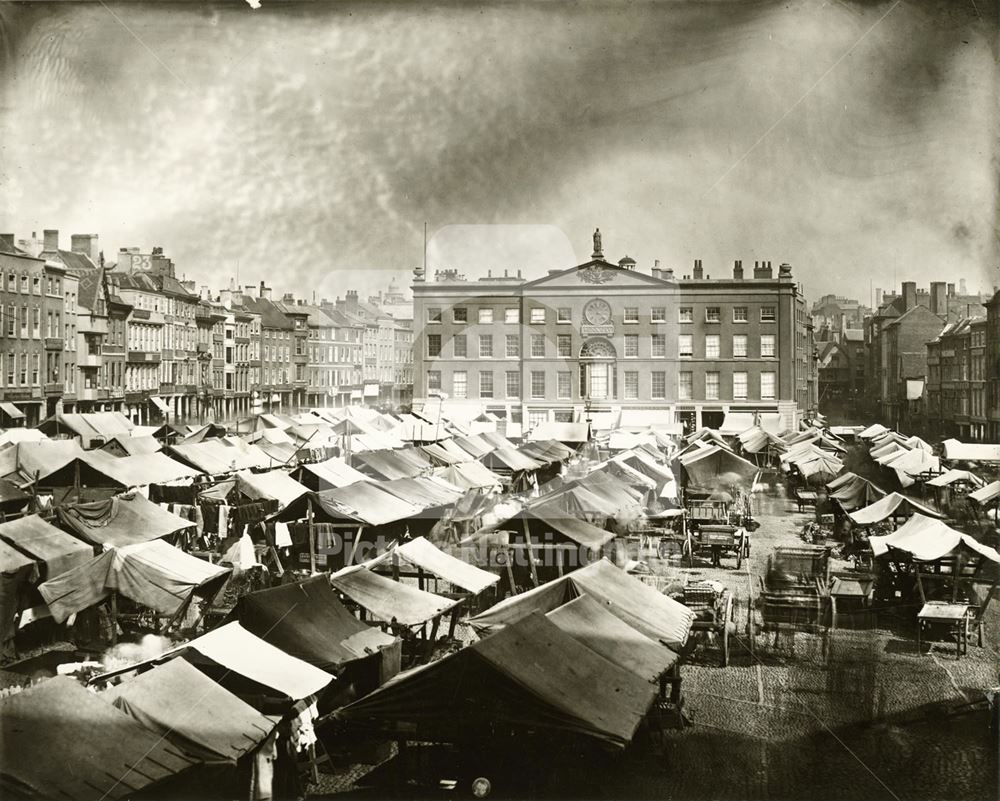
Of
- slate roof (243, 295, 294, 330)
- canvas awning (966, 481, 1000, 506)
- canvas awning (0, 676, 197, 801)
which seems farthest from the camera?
slate roof (243, 295, 294, 330)

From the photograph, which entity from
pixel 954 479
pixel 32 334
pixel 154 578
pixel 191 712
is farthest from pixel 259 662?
pixel 32 334

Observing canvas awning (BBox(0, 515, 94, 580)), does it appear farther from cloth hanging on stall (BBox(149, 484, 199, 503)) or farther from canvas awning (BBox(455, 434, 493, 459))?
canvas awning (BBox(455, 434, 493, 459))

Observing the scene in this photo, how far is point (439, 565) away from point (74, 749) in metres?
7.49

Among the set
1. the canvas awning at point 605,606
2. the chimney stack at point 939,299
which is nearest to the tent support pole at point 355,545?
the canvas awning at point 605,606

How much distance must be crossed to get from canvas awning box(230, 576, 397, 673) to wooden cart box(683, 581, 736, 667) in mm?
4678

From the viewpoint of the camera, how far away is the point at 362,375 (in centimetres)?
6128

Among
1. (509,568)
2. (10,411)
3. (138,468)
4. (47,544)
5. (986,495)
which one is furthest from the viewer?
(10,411)

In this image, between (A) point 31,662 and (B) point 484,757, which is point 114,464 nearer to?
(A) point 31,662

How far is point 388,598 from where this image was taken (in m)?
12.2

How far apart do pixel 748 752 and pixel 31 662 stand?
9298 millimetres

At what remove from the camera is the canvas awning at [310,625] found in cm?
985

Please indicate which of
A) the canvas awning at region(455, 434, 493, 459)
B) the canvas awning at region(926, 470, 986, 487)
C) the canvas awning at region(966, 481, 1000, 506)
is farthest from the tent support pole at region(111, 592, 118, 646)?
the canvas awning at region(926, 470, 986, 487)

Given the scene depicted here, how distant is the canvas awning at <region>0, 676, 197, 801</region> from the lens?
6516 mm

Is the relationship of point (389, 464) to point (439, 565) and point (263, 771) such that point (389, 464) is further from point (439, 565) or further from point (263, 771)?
point (263, 771)
